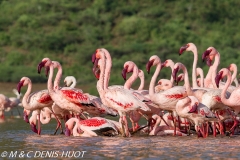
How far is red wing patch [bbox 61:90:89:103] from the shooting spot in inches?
493

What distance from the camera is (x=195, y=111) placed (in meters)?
11.6

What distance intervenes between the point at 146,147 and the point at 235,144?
1.39 meters

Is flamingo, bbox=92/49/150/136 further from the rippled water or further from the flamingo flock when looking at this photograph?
the rippled water

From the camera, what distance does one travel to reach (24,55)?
32094 mm

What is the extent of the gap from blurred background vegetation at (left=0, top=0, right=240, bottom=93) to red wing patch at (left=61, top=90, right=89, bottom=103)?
47.5ft

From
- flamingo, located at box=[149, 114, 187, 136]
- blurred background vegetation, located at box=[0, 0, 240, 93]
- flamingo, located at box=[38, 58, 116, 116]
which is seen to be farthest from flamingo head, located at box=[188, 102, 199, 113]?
blurred background vegetation, located at box=[0, 0, 240, 93]

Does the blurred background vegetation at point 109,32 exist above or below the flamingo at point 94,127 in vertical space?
above

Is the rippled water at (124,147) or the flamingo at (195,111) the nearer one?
the rippled water at (124,147)

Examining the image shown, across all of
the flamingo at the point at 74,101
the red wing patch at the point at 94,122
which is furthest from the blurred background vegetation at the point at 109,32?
the red wing patch at the point at 94,122

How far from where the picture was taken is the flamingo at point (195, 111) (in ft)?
38.2

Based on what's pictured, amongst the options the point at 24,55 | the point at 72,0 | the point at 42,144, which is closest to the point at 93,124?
the point at 42,144

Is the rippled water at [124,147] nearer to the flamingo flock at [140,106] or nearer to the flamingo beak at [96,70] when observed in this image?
the flamingo flock at [140,106]

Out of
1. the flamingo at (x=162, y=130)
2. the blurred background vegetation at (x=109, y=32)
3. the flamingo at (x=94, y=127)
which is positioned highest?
the blurred background vegetation at (x=109, y=32)

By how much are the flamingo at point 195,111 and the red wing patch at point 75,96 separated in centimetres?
172
